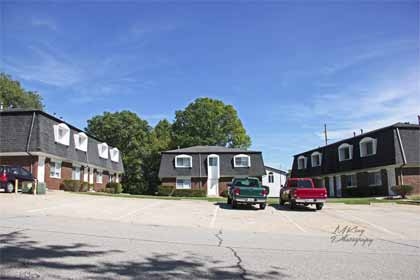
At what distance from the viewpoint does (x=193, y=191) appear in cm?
4291

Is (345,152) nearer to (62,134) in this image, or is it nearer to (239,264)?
(62,134)

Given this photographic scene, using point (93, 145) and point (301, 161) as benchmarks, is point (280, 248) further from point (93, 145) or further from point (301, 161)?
point (301, 161)

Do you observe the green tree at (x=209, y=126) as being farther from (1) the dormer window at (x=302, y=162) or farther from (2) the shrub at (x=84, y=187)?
(2) the shrub at (x=84, y=187)

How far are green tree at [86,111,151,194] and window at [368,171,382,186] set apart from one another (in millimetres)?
33298

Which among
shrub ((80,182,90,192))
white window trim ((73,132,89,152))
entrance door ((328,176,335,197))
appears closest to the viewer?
shrub ((80,182,90,192))

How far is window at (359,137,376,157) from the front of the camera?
4074 centimetres

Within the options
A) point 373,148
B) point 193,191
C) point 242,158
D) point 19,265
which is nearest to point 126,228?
point 19,265

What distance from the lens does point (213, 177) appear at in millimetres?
48469

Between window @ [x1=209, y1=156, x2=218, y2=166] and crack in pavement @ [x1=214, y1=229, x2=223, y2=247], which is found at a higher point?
window @ [x1=209, y1=156, x2=218, y2=166]

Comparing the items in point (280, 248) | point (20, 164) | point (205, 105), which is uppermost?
point (205, 105)

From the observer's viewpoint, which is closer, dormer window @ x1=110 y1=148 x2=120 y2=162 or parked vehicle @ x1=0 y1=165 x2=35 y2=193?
parked vehicle @ x1=0 y1=165 x2=35 y2=193

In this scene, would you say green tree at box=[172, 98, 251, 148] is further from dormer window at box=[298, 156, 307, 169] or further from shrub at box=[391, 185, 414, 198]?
shrub at box=[391, 185, 414, 198]

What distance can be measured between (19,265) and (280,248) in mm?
6139

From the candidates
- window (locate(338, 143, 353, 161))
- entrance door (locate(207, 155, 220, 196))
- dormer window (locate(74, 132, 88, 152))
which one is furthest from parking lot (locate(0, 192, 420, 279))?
entrance door (locate(207, 155, 220, 196))
